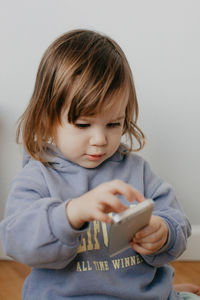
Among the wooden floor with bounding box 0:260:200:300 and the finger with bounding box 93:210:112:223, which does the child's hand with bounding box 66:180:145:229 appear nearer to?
the finger with bounding box 93:210:112:223

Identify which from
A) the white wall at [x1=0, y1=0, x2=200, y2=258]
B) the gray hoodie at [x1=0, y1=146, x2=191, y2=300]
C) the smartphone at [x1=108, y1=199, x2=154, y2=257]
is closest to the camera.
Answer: the smartphone at [x1=108, y1=199, x2=154, y2=257]

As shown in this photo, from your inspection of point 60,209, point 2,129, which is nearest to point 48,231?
point 60,209

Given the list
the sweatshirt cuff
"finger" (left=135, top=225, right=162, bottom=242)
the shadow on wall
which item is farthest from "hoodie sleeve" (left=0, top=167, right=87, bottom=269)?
the shadow on wall

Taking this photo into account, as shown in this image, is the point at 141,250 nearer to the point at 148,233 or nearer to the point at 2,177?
the point at 148,233

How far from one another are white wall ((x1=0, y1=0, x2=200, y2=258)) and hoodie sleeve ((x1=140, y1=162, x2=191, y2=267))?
1.19ft

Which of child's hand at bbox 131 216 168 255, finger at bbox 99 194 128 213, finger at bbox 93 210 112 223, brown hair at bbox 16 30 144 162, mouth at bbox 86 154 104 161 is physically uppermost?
brown hair at bbox 16 30 144 162

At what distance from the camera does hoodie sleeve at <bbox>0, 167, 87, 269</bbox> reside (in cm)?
66

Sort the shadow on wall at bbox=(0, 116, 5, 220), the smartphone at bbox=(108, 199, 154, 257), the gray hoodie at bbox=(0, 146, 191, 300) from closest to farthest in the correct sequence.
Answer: the smartphone at bbox=(108, 199, 154, 257), the gray hoodie at bbox=(0, 146, 191, 300), the shadow on wall at bbox=(0, 116, 5, 220)

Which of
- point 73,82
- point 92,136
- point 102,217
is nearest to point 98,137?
point 92,136

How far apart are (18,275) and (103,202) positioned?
82 centimetres

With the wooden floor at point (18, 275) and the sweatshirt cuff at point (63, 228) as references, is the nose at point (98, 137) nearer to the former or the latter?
the sweatshirt cuff at point (63, 228)

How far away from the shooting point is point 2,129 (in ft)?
4.08

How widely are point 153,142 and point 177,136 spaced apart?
0.08 m

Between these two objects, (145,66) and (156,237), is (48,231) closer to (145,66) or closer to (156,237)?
(156,237)
